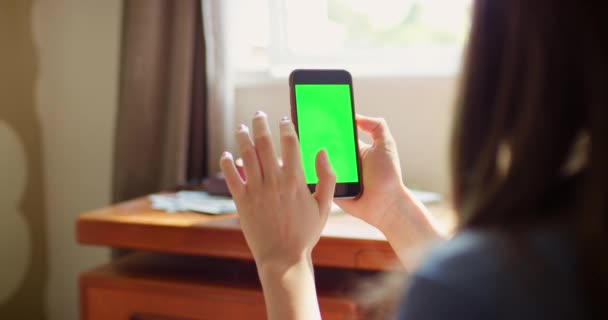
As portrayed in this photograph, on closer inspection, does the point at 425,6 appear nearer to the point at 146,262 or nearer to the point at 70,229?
the point at 146,262

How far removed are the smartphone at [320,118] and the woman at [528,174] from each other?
48cm

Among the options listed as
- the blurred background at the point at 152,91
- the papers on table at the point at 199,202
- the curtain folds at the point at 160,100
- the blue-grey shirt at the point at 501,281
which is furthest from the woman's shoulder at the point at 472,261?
the curtain folds at the point at 160,100

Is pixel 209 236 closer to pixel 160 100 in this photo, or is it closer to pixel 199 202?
pixel 199 202

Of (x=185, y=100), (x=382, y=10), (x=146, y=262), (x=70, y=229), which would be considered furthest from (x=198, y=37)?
(x=70, y=229)

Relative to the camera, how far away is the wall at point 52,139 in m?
1.77

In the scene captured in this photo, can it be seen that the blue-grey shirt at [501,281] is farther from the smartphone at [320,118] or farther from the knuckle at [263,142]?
the smartphone at [320,118]

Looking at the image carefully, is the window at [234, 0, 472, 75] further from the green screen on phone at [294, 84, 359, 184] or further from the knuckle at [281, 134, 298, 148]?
the knuckle at [281, 134, 298, 148]

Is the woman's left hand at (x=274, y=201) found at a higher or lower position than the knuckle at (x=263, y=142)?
lower

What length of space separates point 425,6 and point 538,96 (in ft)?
4.32

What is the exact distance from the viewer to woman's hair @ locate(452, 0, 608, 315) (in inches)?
13.3

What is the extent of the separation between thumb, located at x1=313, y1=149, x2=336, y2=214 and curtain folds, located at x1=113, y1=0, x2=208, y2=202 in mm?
948

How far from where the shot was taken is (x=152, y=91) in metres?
1.64

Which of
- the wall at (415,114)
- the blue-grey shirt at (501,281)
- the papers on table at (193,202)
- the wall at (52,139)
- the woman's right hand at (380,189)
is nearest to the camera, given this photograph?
the blue-grey shirt at (501,281)

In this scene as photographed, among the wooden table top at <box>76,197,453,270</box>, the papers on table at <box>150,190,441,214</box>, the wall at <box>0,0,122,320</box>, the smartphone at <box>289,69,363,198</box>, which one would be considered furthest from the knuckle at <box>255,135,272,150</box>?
the wall at <box>0,0,122,320</box>
